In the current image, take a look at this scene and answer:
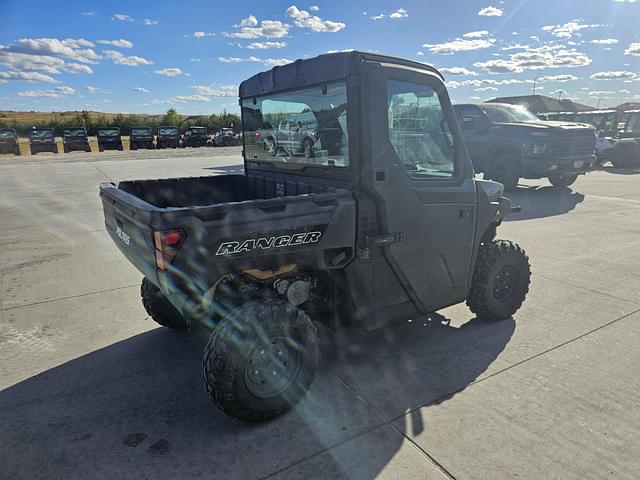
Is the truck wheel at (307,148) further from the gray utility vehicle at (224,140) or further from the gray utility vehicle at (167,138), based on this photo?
the gray utility vehicle at (224,140)

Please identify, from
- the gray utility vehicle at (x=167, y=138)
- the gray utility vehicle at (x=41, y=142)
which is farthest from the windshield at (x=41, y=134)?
the gray utility vehicle at (x=167, y=138)

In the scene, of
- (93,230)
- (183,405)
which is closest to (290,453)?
(183,405)

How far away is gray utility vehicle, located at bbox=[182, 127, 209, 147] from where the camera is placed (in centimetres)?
3681

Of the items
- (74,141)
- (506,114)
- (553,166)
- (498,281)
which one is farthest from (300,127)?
(74,141)

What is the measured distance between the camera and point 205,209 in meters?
2.37

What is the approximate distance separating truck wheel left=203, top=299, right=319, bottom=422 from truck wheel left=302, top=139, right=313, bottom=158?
125 centimetres

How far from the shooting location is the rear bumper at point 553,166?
10.5m

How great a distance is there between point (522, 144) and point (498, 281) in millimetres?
7931

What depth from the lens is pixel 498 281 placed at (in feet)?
13.3

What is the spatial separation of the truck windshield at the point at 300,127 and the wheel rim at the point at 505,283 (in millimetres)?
1976

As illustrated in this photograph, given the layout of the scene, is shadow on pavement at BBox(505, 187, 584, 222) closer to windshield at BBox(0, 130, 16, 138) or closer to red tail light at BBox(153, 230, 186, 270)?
red tail light at BBox(153, 230, 186, 270)

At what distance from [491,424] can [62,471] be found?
2447 millimetres

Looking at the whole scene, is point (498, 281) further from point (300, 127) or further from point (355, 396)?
point (300, 127)

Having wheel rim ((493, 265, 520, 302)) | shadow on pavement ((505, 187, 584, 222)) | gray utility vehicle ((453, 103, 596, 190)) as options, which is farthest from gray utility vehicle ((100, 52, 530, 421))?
gray utility vehicle ((453, 103, 596, 190))
